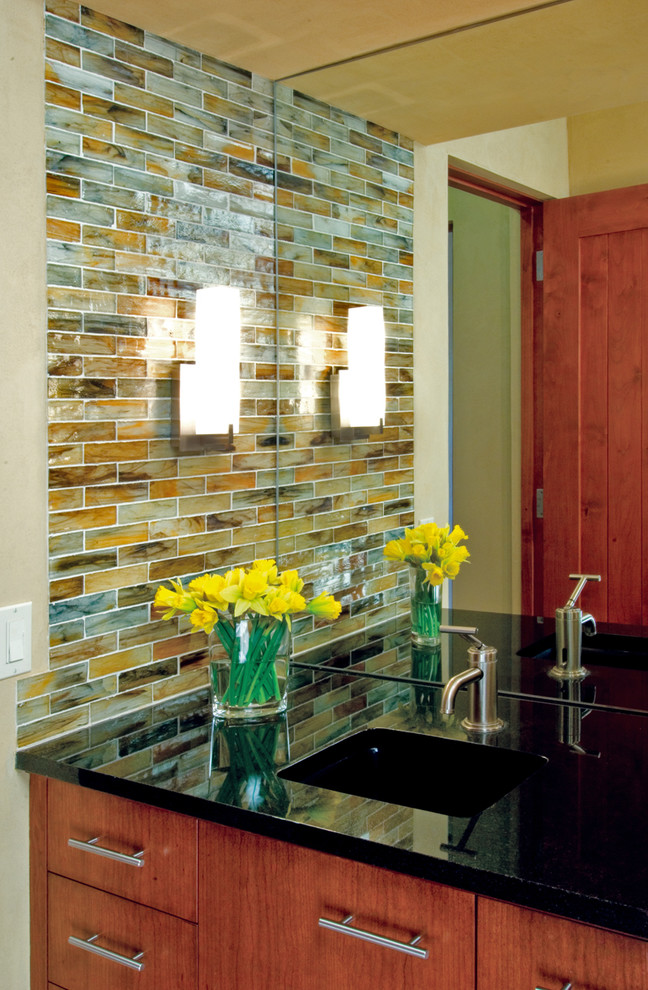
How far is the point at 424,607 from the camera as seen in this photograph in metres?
2.07

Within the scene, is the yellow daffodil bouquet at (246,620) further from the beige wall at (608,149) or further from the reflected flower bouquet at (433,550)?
the beige wall at (608,149)

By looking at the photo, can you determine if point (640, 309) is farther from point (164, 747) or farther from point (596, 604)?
point (164, 747)

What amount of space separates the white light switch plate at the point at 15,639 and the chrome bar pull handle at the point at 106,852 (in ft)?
1.01

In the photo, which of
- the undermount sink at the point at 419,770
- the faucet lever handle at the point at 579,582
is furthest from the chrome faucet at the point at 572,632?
the undermount sink at the point at 419,770

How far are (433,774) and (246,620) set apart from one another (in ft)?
1.46

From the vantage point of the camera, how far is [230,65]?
6.52 feet

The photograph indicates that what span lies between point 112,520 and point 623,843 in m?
1.06

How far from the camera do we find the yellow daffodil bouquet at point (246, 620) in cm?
166

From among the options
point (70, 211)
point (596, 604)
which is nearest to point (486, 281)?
point (596, 604)

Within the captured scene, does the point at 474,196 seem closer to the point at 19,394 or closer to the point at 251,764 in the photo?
the point at 19,394

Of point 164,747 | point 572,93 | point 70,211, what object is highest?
point 572,93

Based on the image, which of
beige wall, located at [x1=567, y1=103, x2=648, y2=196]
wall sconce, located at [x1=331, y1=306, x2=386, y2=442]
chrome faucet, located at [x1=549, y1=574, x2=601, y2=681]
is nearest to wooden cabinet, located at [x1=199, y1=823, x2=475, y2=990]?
chrome faucet, located at [x1=549, y1=574, x2=601, y2=681]

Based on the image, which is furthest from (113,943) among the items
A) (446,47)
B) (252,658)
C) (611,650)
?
(446,47)

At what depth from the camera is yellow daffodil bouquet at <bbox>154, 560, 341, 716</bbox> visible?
5.44 ft
